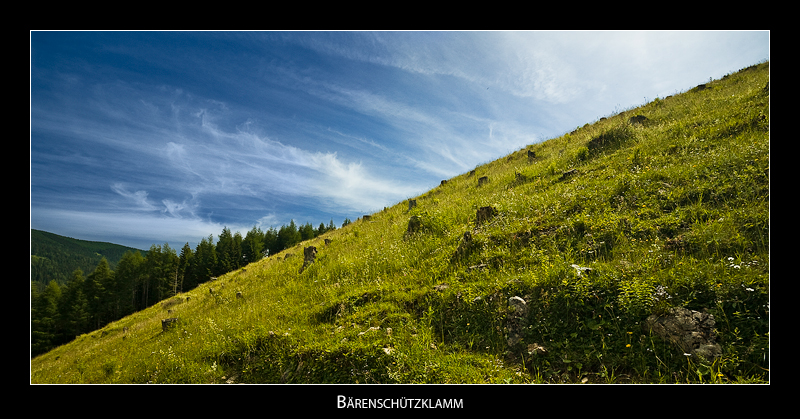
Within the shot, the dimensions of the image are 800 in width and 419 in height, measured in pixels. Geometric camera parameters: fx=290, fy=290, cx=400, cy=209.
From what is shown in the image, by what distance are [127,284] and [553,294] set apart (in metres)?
73.8

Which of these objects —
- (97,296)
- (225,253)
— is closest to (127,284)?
(97,296)

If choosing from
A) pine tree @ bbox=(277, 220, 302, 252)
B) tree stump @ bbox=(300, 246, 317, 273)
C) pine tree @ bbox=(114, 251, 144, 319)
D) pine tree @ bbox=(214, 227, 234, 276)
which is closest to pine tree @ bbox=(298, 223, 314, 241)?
pine tree @ bbox=(277, 220, 302, 252)

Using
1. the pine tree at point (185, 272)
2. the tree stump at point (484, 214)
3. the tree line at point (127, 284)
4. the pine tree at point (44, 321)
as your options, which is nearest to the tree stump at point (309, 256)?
the tree stump at point (484, 214)

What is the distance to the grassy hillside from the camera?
151 inches

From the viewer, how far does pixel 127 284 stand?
54125 millimetres

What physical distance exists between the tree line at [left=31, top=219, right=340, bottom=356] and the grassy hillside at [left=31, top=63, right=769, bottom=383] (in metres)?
37.7

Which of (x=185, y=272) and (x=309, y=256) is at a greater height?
(x=309, y=256)

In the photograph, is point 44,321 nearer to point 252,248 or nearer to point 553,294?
point 252,248

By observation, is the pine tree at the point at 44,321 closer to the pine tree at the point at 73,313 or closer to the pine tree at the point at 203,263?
the pine tree at the point at 73,313

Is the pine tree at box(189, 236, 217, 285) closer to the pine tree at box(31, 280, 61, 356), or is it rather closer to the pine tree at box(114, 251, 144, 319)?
the pine tree at box(114, 251, 144, 319)

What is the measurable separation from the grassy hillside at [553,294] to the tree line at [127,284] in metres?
37.7
